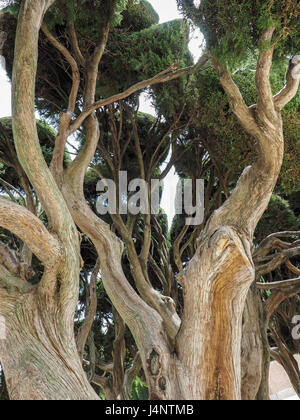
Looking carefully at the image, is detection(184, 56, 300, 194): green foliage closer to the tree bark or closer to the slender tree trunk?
the slender tree trunk

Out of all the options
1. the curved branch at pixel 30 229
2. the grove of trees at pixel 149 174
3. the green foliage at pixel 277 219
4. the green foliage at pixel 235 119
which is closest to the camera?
the curved branch at pixel 30 229

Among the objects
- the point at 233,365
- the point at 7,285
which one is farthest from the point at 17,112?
the point at 233,365

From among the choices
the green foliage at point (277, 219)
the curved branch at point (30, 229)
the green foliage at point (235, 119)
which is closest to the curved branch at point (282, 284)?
the green foliage at point (235, 119)

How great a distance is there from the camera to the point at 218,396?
14.4 feet

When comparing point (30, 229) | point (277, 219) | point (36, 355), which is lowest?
point (36, 355)

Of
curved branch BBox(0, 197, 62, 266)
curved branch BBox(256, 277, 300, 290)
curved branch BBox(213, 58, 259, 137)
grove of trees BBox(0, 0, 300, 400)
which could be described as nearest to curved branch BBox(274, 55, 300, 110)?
grove of trees BBox(0, 0, 300, 400)

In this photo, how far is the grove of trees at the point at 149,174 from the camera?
3824mm

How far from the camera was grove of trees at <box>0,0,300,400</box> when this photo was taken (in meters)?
3.82

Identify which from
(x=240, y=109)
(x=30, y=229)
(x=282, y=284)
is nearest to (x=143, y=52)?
(x=240, y=109)

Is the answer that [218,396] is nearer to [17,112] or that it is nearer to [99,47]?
[17,112]

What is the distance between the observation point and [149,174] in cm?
871

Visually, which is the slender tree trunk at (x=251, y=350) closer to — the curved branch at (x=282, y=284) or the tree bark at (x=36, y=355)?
the curved branch at (x=282, y=284)

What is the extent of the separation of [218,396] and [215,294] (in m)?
0.98

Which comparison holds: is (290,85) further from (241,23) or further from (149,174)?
(149,174)
